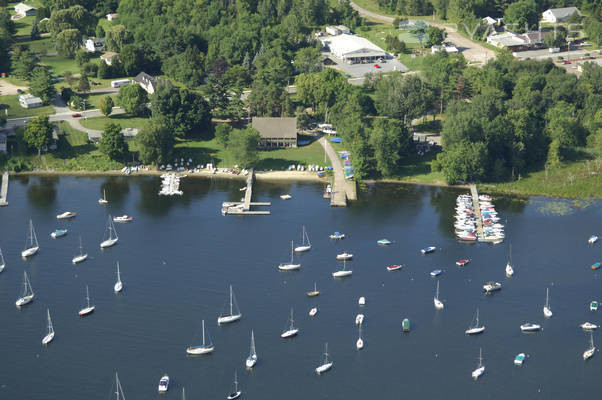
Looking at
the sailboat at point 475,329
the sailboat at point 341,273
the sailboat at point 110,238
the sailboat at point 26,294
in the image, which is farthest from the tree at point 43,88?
the sailboat at point 475,329

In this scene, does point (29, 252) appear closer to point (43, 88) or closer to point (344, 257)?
point (344, 257)

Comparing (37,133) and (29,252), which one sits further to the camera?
(37,133)

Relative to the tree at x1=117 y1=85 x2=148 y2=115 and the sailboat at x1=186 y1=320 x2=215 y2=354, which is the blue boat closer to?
the sailboat at x1=186 y1=320 x2=215 y2=354

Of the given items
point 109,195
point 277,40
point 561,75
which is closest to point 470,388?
point 109,195

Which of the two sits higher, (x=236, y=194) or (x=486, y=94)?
(x=486, y=94)

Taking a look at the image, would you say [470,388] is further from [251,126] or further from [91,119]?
[91,119]

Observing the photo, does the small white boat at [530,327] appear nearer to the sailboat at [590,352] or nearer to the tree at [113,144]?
the sailboat at [590,352]

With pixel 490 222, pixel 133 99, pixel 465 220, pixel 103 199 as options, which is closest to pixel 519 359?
pixel 490 222
